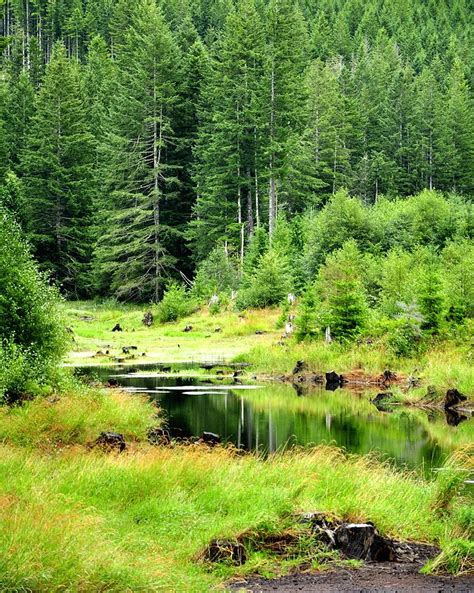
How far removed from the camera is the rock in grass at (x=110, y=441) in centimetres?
1802

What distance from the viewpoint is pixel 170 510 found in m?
12.1

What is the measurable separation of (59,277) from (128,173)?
35.5 feet

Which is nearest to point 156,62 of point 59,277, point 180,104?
point 180,104

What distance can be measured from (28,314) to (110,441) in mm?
7256

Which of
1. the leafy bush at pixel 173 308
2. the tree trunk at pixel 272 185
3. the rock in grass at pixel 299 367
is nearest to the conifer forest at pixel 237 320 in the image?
the rock in grass at pixel 299 367

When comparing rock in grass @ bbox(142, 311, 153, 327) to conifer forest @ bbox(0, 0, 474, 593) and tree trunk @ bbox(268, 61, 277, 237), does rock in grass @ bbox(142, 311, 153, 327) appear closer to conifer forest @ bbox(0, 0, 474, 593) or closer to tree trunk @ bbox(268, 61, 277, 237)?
conifer forest @ bbox(0, 0, 474, 593)

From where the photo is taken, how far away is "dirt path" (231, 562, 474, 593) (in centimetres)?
1028

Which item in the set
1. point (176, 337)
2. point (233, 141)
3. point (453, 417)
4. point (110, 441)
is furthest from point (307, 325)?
point (233, 141)

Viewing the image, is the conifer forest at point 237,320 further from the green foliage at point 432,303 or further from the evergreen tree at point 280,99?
the evergreen tree at point 280,99

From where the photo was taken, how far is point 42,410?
65.7 feet

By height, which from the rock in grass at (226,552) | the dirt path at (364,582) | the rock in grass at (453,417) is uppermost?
the rock in grass at (226,552)

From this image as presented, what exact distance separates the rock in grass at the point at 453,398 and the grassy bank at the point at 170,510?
1332 cm

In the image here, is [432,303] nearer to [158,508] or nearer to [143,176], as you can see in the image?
[158,508]

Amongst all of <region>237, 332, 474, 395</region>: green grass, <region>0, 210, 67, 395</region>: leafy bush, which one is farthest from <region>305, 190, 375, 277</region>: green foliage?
<region>0, 210, 67, 395</region>: leafy bush
